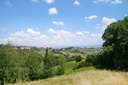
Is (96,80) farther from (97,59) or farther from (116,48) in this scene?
(97,59)

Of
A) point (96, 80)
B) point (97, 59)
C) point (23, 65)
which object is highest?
point (96, 80)

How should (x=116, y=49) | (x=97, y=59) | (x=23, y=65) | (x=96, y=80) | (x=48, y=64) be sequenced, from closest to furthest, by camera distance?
(x=96, y=80) → (x=116, y=49) → (x=97, y=59) → (x=23, y=65) → (x=48, y=64)

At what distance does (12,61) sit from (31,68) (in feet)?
56.1

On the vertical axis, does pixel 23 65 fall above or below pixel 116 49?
below

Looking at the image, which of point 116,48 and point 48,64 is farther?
point 48,64

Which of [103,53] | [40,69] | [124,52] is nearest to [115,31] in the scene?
[103,53]

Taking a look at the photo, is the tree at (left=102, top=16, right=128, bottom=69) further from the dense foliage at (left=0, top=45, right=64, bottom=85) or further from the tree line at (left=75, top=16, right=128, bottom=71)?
the dense foliage at (left=0, top=45, right=64, bottom=85)

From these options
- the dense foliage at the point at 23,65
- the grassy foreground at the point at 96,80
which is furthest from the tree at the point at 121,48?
the grassy foreground at the point at 96,80

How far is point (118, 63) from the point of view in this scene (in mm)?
46406

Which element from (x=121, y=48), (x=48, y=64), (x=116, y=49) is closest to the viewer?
(x=121, y=48)

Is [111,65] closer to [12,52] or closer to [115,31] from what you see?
[115,31]

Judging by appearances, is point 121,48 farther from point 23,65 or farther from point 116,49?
point 23,65

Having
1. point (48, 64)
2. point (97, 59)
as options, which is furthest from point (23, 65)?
point (97, 59)

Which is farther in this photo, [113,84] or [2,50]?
[2,50]
